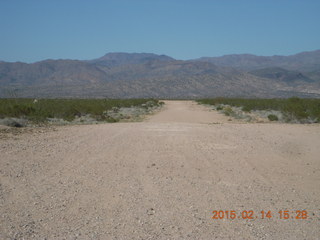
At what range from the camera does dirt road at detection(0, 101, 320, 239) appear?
17.7 feet

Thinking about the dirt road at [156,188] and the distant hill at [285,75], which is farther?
the distant hill at [285,75]

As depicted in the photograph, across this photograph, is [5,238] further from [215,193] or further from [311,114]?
[311,114]

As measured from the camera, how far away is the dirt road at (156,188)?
5395mm

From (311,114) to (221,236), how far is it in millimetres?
20230

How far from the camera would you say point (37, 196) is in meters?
6.61

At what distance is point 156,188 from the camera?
7191mm
